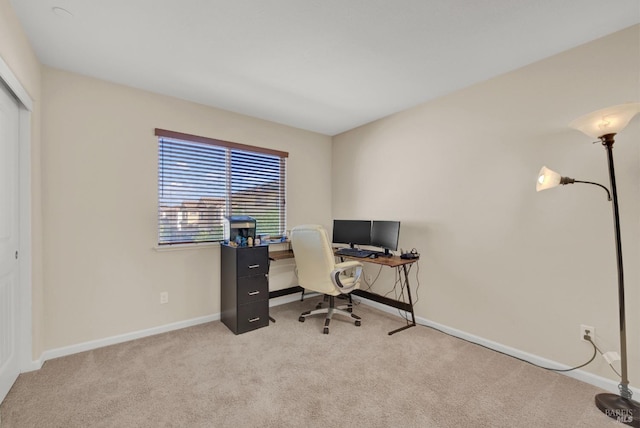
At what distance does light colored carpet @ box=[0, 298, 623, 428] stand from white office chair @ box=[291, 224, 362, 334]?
19.3 inches

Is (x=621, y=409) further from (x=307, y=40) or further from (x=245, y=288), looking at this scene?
(x=307, y=40)

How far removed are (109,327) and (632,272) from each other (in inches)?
166

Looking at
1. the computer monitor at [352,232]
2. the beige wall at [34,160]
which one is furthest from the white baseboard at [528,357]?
the beige wall at [34,160]

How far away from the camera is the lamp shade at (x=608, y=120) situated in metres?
1.61

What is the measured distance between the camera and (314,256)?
112 inches

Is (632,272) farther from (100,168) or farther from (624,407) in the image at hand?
(100,168)

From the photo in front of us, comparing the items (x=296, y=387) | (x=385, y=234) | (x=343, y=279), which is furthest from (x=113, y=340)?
(x=385, y=234)

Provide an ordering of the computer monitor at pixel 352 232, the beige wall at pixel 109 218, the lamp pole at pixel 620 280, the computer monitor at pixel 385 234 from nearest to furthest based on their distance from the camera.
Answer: the lamp pole at pixel 620 280
the beige wall at pixel 109 218
the computer monitor at pixel 385 234
the computer monitor at pixel 352 232

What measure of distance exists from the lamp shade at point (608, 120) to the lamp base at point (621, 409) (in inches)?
67.1

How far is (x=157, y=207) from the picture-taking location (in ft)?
9.27

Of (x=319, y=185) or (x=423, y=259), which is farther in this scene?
(x=319, y=185)

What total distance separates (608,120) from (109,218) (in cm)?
389

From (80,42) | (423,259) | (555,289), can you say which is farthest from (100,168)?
(555,289)

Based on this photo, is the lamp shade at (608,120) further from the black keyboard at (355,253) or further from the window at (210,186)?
the window at (210,186)
